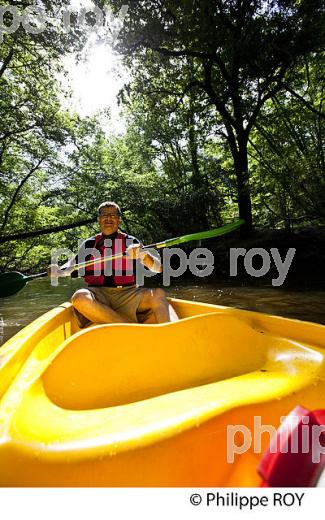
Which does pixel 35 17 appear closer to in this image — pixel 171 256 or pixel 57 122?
pixel 57 122

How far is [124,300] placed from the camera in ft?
7.96

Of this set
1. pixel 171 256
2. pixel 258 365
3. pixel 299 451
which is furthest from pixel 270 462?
pixel 171 256

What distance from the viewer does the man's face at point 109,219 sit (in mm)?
2613

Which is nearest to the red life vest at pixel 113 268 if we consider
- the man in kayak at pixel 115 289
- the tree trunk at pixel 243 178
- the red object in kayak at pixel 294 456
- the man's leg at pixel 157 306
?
the man in kayak at pixel 115 289

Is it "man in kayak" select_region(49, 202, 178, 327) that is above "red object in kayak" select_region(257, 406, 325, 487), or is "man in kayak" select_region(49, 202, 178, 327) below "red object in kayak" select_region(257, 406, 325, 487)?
above

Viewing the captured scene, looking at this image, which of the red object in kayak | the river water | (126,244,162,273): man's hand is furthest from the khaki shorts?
the river water

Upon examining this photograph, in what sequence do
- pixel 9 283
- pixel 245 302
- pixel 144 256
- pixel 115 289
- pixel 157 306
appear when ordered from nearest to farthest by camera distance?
1. pixel 157 306
2. pixel 144 256
3. pixel 115 289
4. pixel 9 283
5. pixel 245 302

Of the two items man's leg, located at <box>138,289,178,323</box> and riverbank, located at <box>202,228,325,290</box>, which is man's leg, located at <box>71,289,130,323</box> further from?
riverbank, located at <box>202,228,325,290</box>

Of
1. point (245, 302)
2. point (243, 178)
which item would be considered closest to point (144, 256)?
point (245, 302)

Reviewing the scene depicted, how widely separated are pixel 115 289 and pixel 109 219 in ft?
2.04

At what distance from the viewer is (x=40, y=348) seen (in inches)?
66.1

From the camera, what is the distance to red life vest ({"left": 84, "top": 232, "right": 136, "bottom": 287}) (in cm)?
259

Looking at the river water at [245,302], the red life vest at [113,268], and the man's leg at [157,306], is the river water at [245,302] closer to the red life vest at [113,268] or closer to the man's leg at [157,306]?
the red life vest at [113,268]

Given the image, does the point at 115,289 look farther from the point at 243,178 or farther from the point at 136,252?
the point at 243,178
